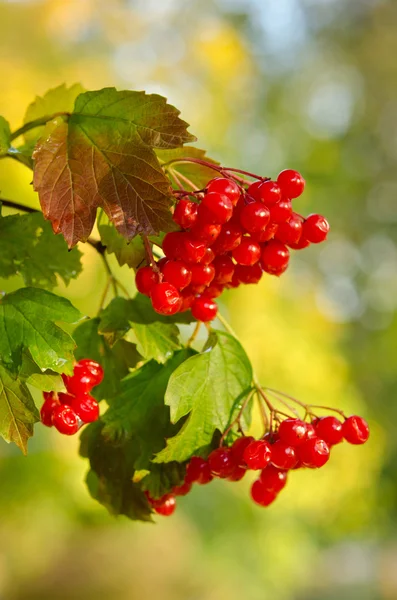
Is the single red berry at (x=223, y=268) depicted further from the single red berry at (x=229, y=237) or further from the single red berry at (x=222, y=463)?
the single red berry at (x=222, y=463)

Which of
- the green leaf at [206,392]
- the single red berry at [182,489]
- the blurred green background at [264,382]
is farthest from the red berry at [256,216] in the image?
the blurred green background at [264,382]

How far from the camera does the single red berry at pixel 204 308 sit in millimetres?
660

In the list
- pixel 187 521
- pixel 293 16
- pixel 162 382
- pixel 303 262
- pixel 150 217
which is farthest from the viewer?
pixel 293 16

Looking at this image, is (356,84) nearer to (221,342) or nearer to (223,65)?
(223,65)

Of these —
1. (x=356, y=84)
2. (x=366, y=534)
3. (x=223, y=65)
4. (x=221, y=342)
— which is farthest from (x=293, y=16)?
(x=221, y=342)

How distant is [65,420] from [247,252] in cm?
20

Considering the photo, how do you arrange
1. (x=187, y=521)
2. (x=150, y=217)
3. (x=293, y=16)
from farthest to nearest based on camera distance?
(x=293, y=16)
(x=187, y=521)
(x=150, y=217)

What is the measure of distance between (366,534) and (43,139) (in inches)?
412

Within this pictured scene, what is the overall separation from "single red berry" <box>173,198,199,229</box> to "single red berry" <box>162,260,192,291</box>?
0.03 m

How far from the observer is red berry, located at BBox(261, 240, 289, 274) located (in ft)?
2.10

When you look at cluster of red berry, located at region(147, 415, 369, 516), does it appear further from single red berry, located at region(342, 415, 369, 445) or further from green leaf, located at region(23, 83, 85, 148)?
green leaf, located at region(23, 83, 85, 148)

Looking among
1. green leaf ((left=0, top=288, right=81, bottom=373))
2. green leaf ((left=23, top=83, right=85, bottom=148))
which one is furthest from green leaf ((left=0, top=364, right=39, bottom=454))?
green leaf ((left=23, top=83, right=85, bottom=148))

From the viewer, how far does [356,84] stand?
451 inches

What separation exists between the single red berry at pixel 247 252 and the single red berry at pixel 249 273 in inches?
1.4
